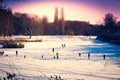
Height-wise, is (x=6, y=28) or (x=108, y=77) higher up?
(x=6, y=28)

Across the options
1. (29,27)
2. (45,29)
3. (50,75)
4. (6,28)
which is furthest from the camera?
(45,29)

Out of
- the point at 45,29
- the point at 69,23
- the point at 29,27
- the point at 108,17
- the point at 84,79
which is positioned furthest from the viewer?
the point at 69,23

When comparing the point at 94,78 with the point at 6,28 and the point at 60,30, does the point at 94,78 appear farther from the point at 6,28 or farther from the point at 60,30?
the point at 60,30

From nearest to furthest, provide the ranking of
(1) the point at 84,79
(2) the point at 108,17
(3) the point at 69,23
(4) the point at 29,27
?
(1) the point at 84,79 < (4) the point at 29,27 < (2) the point at 108,17 < (3) the point at 69,23

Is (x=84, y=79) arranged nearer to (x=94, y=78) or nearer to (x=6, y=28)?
(x=94, y=78)

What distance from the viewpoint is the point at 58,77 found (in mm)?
18406

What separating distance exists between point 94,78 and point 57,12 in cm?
9668

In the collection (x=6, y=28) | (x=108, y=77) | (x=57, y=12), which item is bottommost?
(x=108, y=77)

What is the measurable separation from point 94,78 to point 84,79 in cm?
81

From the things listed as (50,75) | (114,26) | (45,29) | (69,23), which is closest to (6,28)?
(50,75)

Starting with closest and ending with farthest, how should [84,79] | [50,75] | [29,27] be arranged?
[84,79]
[50,75]
[29,27]

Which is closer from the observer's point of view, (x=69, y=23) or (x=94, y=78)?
(x=94, y=78)

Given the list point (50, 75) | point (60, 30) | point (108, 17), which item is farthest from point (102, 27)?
point (50, 75)

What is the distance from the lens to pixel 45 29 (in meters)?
131
